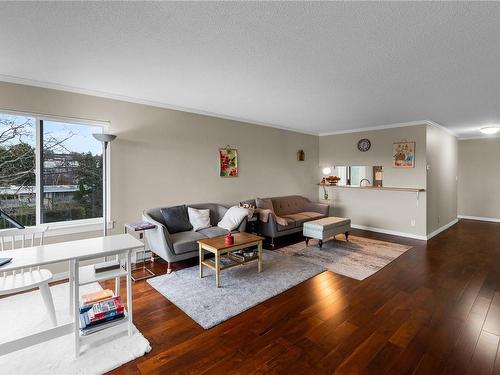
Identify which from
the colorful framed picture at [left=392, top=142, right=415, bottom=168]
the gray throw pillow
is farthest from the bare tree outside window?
the colorful framed picture at [left=392, top=142, right=415, bottom=168]

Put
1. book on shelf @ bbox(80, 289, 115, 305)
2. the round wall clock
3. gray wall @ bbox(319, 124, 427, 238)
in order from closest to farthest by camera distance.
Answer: book on shelf @ bbox(80, 289, 115, 305) → gray wall @ bbox(319, 124, 427, 238) → the round wall clock

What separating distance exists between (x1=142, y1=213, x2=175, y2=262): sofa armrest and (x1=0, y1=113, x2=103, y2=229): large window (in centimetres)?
84

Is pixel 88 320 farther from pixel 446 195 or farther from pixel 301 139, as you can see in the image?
pixel 446 195

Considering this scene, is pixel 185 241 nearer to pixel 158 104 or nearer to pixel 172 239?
pixel 172 239

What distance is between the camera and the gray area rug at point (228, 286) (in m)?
2.65

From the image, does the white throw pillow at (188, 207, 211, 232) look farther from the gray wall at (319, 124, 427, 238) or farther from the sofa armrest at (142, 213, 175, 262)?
the gray wall at (319, 124, 427, 238)

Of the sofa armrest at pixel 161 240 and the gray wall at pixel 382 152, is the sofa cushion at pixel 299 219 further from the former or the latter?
the sofa armrest at pixel 161 240

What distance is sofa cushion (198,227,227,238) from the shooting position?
403 cm

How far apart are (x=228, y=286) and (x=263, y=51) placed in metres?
2.59

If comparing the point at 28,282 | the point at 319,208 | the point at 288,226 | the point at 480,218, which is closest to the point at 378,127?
the point at 319,208

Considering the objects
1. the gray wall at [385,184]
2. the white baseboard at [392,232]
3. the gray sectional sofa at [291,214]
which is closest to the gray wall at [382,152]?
the gray wall at [385,184]

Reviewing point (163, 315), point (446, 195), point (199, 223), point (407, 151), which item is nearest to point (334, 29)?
point (163, 315)

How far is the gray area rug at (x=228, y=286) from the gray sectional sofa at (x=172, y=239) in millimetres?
253

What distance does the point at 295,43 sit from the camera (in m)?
2.28
